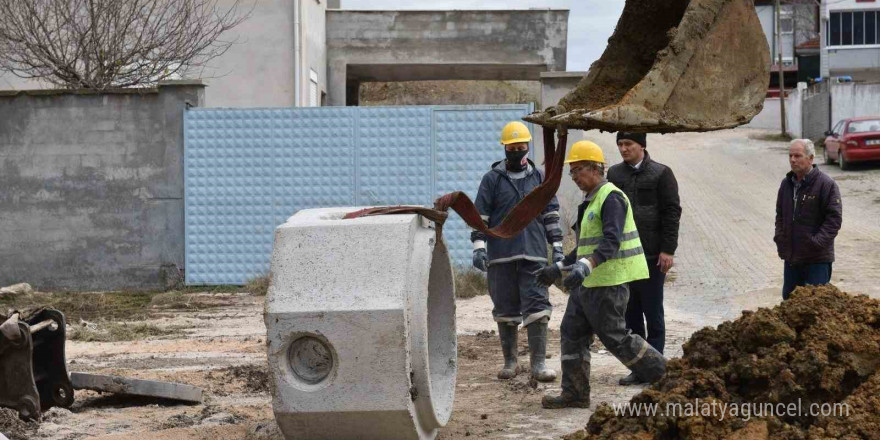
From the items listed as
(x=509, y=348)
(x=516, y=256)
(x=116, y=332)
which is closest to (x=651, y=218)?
(x=516, y=256)

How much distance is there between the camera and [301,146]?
49.9 feet

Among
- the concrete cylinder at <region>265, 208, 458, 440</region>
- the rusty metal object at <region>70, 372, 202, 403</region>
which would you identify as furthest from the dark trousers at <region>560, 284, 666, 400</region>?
the rusty metal object at <region>70, 372, 202, 403</region>

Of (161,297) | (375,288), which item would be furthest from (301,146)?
(375,288)

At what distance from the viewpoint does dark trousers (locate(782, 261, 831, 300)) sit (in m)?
8.33

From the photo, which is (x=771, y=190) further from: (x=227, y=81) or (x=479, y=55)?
(x=227, y=81)

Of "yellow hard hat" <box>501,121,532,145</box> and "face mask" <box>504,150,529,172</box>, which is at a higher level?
"yellow hard hat" <box>501,121,532,145</box>

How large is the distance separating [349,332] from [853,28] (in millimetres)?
50792

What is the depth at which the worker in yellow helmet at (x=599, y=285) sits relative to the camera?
7270 mm

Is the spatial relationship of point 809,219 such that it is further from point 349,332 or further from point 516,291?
point 349,332

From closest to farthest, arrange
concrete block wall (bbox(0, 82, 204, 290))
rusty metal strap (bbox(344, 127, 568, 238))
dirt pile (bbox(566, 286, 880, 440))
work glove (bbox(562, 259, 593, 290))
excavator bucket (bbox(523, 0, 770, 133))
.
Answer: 1. dirt pile (bbox(566, 286, 880, 440))
2. excavator bucket (bbox(523, 0, 770, 133))
3. rusty metal strap (bbox(344, 127, 568, 238))
4. work glove (bbox(562, 259, 593, 290))
5. concrete block wall (bbox(0, 82, 204, 290))

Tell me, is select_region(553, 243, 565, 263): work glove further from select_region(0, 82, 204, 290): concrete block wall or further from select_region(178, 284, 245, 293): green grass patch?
select_region(0, 82, 204, 290): concrete block wall

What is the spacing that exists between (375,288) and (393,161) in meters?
9.44

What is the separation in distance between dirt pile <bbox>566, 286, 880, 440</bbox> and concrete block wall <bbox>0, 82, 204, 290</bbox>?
10.5m

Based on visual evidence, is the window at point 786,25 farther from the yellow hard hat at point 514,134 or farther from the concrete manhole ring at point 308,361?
the concrete manhole ring at point 308,361
